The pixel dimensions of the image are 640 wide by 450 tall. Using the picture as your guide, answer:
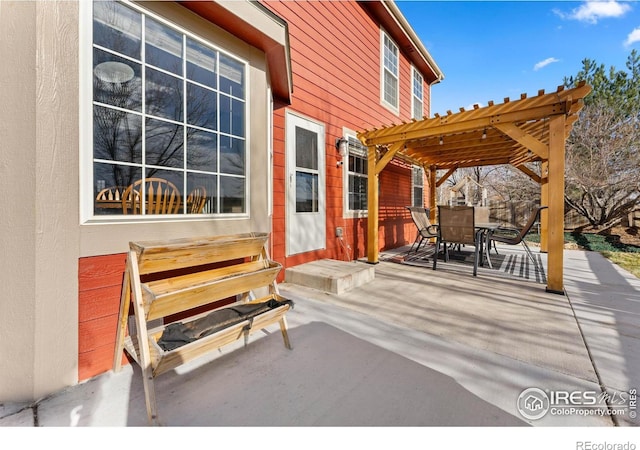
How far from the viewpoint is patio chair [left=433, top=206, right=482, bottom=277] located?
13.8ft

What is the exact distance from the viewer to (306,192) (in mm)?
4246

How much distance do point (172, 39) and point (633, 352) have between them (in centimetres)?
414

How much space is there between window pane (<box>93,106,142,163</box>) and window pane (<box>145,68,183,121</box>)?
0.55 feet

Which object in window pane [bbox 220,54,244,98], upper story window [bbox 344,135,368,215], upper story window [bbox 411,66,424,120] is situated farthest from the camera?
upper story window [bbox 411,66,424,120]

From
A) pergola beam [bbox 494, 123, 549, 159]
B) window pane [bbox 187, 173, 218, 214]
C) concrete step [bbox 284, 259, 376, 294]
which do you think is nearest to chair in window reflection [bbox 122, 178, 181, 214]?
window pane [bbox 187, 173, 218, 214]

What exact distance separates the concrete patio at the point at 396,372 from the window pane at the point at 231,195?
45.8 inches

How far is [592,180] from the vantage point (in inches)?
360

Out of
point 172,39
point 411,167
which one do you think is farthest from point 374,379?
point 411,167

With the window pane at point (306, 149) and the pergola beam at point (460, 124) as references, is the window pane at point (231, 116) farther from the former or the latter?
the pergola beam at point (460, 124)

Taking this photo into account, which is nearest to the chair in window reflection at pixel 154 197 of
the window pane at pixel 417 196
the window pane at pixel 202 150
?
the window pane at pixel 202 150

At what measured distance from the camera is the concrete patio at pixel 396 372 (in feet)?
4.45

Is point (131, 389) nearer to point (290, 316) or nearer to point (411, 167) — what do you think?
point (290, 316)

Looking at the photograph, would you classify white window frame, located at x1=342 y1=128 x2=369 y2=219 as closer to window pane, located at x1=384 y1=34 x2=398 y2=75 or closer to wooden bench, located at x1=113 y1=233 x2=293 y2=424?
window pane, located at x1=384 y1=34 x2=398 y2=75

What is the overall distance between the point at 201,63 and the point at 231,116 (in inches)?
18.0
